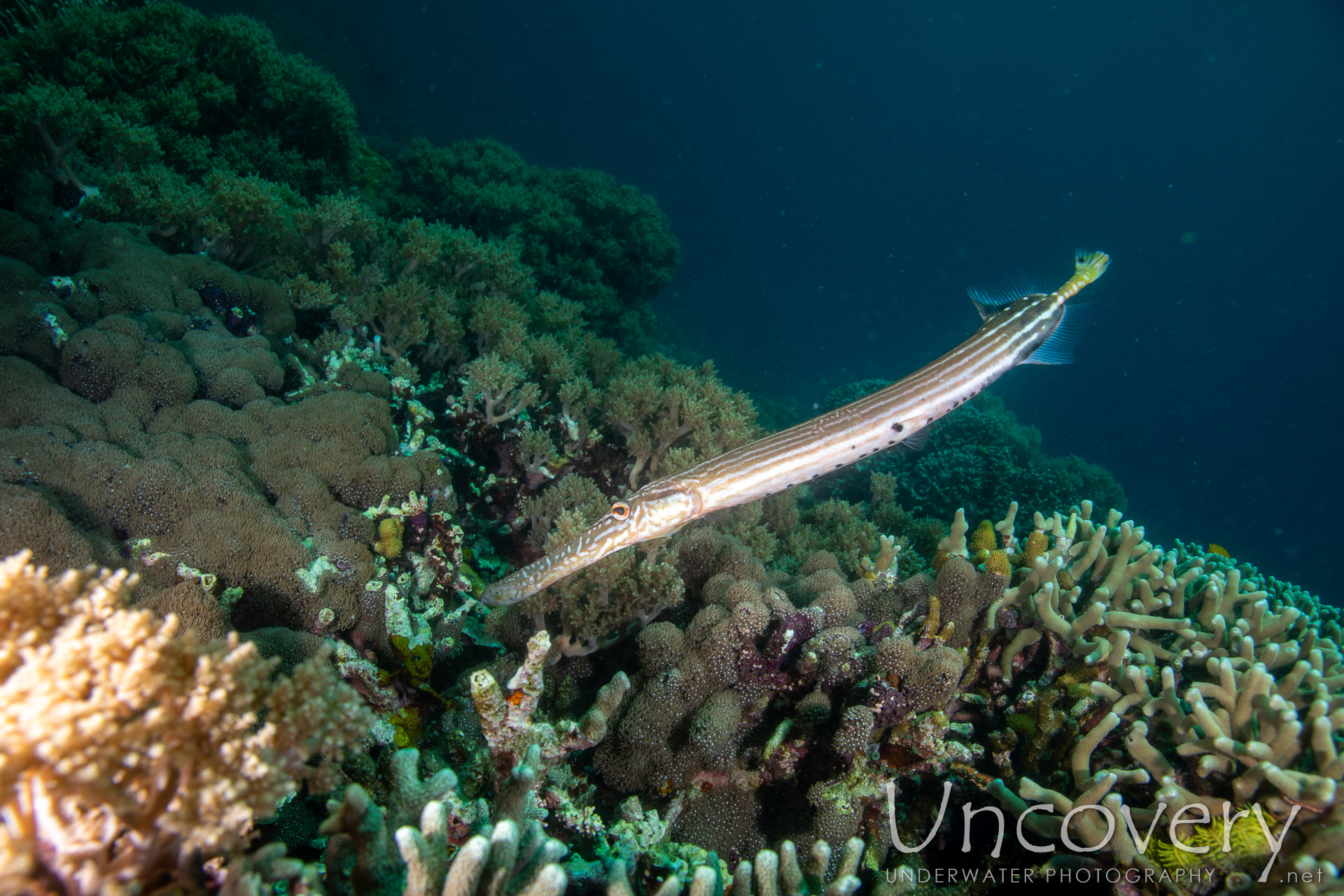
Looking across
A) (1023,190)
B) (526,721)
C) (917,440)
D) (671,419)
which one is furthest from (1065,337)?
(1023,190)

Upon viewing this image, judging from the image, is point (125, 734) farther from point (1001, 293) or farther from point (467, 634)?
point (1001, 293)

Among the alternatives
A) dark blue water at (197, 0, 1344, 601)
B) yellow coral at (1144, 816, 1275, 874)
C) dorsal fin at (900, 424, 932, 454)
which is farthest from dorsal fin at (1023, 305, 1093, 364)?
dark blue water at (197, 0, 1344, 601)

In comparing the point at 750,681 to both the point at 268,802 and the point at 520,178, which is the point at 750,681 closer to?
the point at 268,802

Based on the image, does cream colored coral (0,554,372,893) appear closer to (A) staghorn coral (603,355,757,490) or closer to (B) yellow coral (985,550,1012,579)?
(B) yellow coral (985,550,1012,579)

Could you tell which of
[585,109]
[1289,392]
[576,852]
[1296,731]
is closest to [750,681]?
[576,852]

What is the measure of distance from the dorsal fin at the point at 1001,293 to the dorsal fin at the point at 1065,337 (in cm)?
34

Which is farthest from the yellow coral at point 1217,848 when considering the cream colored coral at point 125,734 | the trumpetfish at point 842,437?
the cream colored coral at point 125,734

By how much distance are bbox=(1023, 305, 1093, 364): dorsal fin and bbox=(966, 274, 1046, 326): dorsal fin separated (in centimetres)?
34

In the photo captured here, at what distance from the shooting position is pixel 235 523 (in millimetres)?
4016

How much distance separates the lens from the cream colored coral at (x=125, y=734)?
60.6 inches

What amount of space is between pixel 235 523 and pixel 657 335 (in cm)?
2455

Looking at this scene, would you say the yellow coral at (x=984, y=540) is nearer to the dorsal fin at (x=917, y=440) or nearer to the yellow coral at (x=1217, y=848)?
the dorsal fin at (x=917, y=440)

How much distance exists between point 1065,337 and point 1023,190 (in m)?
184

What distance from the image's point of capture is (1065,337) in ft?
14.7
